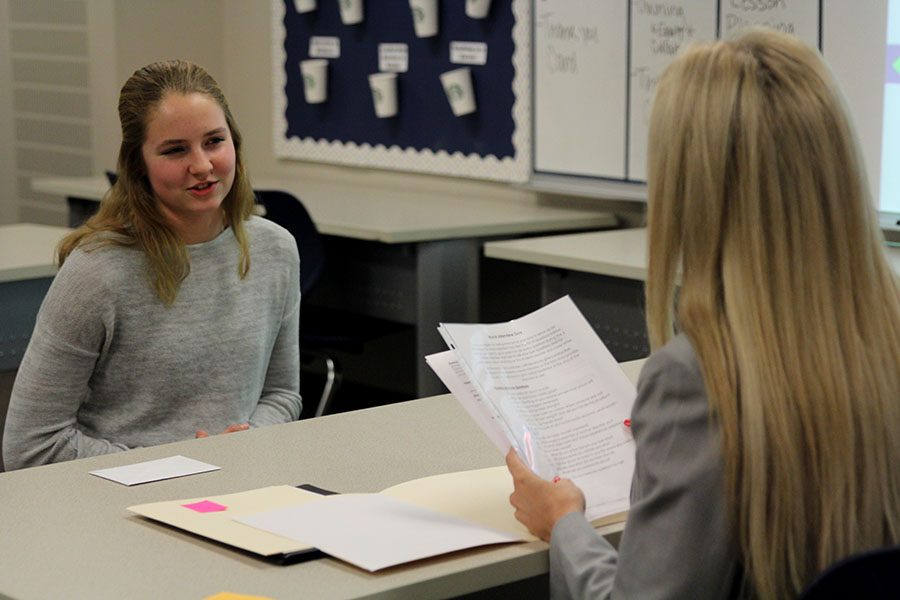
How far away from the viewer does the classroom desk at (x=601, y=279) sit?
3291 millimetres

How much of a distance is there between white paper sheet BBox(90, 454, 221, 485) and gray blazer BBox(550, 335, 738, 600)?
643 millimetres

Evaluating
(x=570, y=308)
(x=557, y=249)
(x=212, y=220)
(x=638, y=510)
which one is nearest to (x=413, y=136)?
(x=557, y=249)

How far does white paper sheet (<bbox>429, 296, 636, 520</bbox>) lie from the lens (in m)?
1.48

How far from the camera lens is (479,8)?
4.44 metres

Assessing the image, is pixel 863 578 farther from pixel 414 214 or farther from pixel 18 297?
pixel 414 214

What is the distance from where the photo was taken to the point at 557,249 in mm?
3510

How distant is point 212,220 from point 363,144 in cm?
286

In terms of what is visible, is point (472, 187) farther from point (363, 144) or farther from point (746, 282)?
point (746, 282)

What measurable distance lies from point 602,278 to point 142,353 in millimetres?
1583

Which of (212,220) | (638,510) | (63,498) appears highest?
(212,220)

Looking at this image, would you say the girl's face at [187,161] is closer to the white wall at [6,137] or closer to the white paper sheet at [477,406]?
the white paper sheet at [477,406]

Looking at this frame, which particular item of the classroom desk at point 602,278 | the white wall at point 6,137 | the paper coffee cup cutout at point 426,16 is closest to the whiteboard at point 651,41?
the classroom desk at point 602,278

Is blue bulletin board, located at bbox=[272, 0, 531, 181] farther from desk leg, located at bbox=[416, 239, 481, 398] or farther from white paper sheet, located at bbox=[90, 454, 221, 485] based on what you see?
white paper sheet, located at bbox=[90, 454, 221, 485]

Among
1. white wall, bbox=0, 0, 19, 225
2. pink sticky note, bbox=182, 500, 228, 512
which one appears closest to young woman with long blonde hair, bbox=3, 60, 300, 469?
pink sticky note, bbox=182, 500, 228, 512
